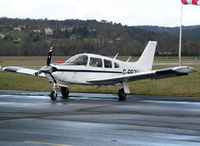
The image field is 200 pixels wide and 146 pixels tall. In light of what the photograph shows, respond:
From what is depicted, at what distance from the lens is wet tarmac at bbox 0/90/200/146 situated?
9.80 metres

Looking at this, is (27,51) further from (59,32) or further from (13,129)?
(13,129)

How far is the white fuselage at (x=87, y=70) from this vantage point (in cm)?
2061

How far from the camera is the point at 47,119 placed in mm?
13273

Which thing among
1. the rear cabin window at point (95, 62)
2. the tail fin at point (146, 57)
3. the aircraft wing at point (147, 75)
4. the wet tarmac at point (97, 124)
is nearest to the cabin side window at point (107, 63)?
the rear cabin window at point (95, 62)

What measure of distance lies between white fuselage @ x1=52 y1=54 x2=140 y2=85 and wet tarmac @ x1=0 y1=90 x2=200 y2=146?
2.75 meters

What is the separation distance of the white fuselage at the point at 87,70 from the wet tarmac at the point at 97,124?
9.01ft

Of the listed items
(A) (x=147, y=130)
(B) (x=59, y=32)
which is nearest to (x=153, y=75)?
(A) (x=147, y=130)

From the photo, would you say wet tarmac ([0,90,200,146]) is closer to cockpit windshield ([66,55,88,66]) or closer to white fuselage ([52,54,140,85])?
white fuselage ([52,54,140,85])

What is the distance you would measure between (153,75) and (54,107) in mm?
5632

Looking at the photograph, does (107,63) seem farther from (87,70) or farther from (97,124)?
(97,124)

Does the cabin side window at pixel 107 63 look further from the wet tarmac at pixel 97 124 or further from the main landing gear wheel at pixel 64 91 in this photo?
the wet tarmac at pixel 97 124

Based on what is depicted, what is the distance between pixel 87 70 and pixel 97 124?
29.2ft

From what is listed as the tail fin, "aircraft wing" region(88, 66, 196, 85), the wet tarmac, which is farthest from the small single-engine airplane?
the wet tarmac

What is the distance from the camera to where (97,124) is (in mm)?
12297
